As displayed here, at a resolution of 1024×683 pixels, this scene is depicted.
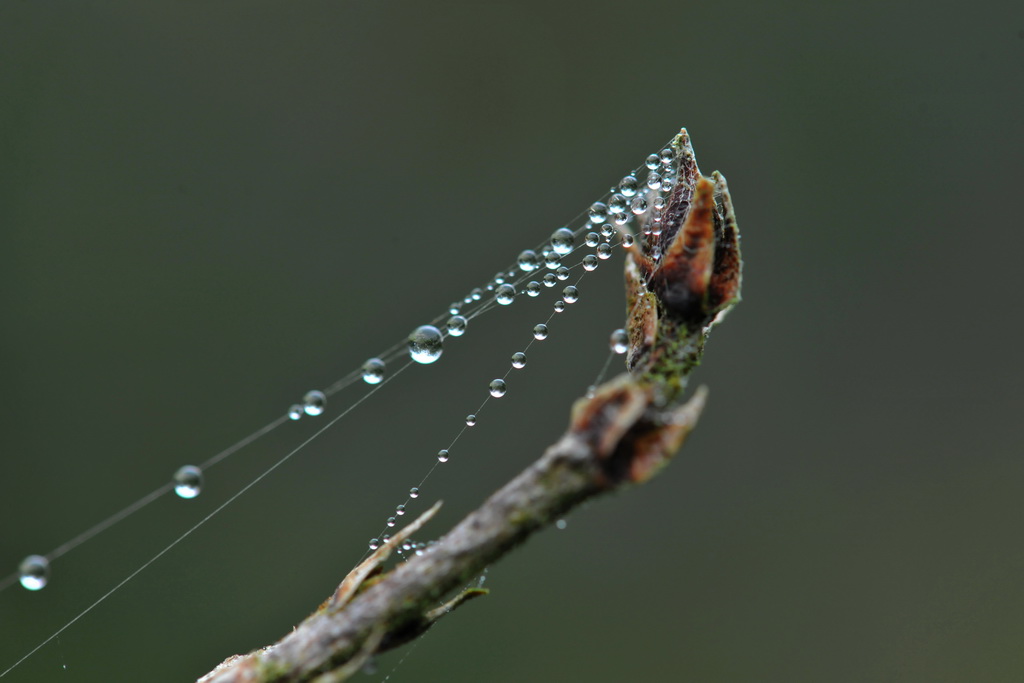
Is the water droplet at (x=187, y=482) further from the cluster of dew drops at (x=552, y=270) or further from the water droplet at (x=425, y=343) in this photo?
the water droplet at (x=425, y=343)

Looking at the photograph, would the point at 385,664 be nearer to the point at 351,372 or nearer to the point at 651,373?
the point at 351,372

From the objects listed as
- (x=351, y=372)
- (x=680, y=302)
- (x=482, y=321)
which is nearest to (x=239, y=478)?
(x=351, y=372)

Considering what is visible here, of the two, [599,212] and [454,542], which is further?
[599,212]

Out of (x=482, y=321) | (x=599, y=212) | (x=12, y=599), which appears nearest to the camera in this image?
(x=599, y=212)

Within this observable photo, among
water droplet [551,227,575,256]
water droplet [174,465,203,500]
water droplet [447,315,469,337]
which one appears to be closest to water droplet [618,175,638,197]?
water droplet [551,227,575,256]

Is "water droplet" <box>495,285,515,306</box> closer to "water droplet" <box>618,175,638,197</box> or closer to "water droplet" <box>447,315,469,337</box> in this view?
"water droplet" <box>447,315,469,337</box>

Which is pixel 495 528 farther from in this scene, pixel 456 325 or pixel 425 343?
pixel 456 325

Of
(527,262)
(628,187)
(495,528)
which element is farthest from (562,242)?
(495,528)

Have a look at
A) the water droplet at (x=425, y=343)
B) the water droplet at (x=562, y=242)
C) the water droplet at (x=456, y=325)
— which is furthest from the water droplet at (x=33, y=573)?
the water droplet at (x=562, y=242)
